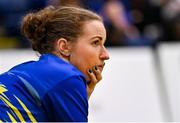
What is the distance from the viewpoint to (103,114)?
257 inches

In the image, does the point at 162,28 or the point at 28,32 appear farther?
the point at 162,28

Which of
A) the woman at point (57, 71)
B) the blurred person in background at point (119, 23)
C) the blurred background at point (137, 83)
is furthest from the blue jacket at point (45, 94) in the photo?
Answer: the blurred person in background at point (119, 23)

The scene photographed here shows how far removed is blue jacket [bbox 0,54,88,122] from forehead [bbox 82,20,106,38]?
0.60 feet

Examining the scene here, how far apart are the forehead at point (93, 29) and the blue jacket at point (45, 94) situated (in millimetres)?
184

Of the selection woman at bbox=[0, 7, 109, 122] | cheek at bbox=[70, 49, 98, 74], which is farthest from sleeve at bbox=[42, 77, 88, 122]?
cheek at bbox=[70, 49, 98, 74]

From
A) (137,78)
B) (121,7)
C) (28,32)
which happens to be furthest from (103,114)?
(28,32)

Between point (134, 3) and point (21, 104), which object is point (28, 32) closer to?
point (21, 104)

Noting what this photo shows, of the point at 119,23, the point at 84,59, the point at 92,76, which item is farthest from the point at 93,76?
the point at 119,23

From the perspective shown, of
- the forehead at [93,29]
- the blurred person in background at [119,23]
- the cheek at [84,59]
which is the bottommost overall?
the cheek at [84,59]

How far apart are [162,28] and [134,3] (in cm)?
67

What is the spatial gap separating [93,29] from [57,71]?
0.31 m

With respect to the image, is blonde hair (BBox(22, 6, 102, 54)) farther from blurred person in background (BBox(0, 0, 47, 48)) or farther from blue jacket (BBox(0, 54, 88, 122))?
blurred person in background (BBox(0, 0, 47, 48))

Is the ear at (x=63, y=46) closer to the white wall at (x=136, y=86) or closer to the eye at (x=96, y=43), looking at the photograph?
the eye at (x=96, y=43)

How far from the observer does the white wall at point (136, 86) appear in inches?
261
